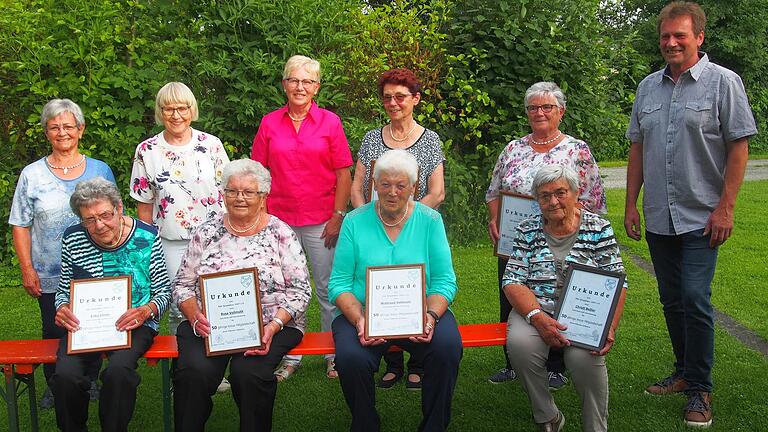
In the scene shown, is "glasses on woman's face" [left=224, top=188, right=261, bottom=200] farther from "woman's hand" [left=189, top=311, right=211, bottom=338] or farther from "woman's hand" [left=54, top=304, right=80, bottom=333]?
"woman's hand" [left=54, top=304, right=80, bottom=333]

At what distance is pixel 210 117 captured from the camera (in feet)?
20.5

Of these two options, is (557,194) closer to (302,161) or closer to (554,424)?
(554,424)

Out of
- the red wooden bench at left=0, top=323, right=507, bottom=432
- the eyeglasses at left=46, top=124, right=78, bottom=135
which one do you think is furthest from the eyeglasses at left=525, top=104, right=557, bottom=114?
the eyeglasses at left=46, top=124, right=78, bottom=135

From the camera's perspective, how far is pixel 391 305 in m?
3.43

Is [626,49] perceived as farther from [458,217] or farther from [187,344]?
[187,344]

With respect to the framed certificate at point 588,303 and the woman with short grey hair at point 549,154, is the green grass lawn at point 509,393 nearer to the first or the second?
the woman with short grey hair at point 549,154

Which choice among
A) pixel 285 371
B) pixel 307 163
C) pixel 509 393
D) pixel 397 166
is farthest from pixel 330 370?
pixel 397 166

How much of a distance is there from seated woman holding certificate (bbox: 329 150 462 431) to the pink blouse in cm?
75

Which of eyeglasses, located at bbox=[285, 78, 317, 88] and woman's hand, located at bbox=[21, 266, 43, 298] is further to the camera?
eyeglasses, located at bbox=[285, 78, 317, 88]

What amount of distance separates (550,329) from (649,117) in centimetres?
133

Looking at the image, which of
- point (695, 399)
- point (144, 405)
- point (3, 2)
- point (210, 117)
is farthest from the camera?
point (3, 2)

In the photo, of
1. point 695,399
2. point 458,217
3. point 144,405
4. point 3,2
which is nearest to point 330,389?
point 144,405

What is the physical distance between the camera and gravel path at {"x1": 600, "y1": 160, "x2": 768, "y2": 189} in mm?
15875

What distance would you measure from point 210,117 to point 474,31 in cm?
303
